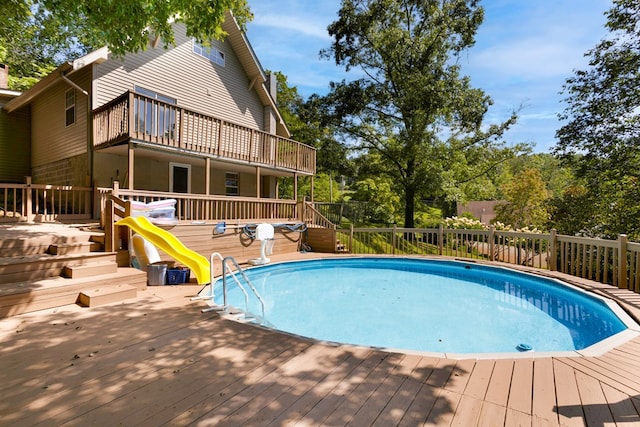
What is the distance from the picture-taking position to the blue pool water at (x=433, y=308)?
16.1 ft

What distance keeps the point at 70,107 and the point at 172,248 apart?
8.46 metres

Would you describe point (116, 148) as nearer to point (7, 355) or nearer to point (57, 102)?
point (57, 102)

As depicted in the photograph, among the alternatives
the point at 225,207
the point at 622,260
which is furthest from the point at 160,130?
the point at 622,260

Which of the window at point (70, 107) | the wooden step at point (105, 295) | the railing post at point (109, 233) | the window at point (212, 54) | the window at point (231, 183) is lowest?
the wooden step at point (105, 295)

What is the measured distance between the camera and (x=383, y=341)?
4.82 meters

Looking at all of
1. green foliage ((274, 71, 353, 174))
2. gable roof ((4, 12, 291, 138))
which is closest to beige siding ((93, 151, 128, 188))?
gable roof ((4, 12, 291, 138))

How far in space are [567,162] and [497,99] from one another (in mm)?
5343

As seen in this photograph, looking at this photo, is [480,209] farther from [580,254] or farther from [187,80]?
[187,80]

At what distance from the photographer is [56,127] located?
Answer: 11.2 meters

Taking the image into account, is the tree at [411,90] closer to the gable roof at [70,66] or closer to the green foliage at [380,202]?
the green foliage at [380,202]

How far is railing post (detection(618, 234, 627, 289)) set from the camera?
6.00 meters

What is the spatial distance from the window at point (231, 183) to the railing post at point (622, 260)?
1280 cm

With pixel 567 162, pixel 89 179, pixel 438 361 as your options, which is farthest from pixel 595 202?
pixel 89 179

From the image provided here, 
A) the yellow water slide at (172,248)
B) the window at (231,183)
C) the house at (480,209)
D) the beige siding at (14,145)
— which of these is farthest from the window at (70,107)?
the house at (480,209)
